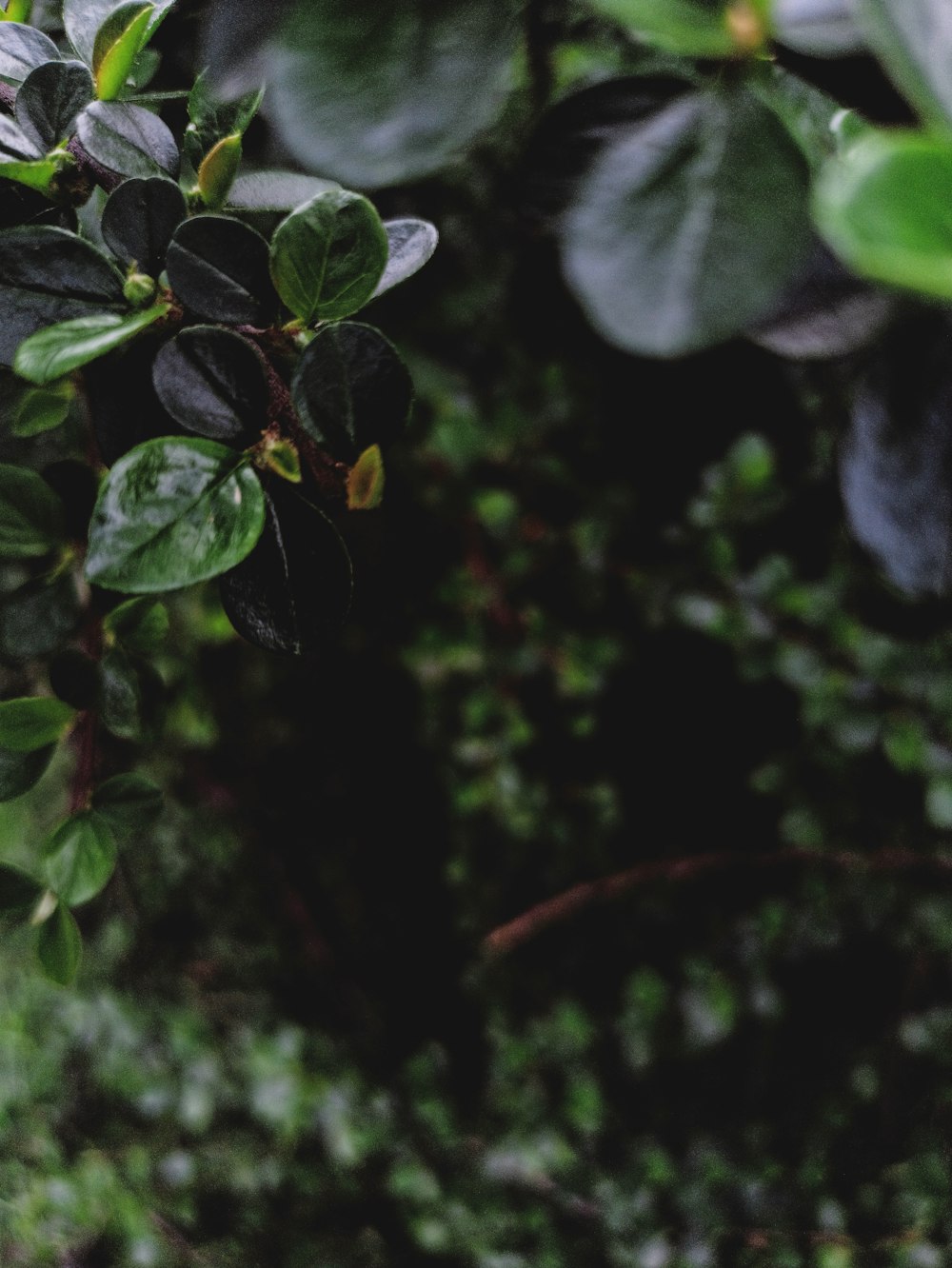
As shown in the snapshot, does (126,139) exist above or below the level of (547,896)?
above

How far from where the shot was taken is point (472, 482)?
4.23ft

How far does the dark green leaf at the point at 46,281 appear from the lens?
0.40m

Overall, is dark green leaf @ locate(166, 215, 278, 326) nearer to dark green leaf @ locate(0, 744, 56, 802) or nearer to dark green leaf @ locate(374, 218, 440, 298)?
dark green leaf @ locate(374, 218, 440, 298)

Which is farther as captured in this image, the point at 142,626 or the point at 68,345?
the point at 142,626

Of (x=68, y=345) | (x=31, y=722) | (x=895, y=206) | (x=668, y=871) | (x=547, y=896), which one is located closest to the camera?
(x=895, y=206)

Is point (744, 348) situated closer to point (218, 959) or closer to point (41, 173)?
point (41, 173)

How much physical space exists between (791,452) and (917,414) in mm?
1042

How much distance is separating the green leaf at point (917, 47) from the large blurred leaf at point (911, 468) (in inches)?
3.7

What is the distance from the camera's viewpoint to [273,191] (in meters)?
0.45

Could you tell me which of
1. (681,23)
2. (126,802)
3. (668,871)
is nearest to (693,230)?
(681,23)

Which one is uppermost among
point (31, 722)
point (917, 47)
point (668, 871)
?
point (917, 47)

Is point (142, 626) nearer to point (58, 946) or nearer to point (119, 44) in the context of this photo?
point (58, 946)

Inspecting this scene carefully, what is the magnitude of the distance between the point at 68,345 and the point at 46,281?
7cm

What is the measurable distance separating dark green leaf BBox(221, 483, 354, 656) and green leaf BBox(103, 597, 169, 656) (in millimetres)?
155
